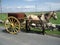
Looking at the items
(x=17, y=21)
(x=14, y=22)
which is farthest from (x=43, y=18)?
(x=14, y=22)

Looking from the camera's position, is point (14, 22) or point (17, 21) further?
point (14, 22)

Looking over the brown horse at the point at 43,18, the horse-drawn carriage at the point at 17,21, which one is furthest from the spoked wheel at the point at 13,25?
the brown horse at the point at 43,18

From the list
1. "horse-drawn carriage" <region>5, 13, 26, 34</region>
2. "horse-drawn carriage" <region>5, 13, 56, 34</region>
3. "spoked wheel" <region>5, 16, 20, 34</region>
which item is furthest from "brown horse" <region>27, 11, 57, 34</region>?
"spoked wheel" <region>5, 16, 20, 34</region>

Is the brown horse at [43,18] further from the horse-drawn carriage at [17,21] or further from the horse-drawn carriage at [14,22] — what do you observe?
the horse-drawn carriage at [14,22]

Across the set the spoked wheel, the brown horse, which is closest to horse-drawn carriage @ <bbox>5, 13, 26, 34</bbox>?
the spoked wheel

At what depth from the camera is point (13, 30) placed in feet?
57.5

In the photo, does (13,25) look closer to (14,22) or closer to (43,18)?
(14,22)

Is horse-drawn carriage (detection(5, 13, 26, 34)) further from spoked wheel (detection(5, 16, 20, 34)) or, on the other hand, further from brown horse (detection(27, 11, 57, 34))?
brown horse (detection(27, 11, 57, 34))

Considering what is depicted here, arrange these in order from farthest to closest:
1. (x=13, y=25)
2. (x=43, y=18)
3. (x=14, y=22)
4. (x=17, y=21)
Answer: (x=13, y=25) < (x=14, y=22) < (x=43, y=18) < (x=17, y=21)

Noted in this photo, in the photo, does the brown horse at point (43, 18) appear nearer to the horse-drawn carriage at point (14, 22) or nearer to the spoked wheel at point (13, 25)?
the horse-drawn carriage at point (14, 22)

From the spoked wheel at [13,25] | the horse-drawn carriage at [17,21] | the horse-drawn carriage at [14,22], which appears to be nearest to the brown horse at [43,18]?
the horse-drawn carriage at [17,21]

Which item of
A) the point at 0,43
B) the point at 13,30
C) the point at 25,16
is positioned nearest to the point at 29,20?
the point at 25,16

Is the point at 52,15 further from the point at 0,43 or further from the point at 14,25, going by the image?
the point at 0,43

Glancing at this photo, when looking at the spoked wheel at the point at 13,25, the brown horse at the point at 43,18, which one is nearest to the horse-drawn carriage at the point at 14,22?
the spoked wheel at the point at 13,25
